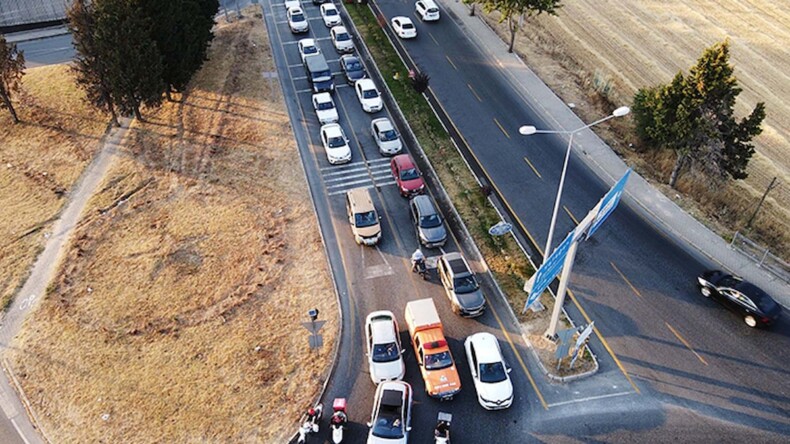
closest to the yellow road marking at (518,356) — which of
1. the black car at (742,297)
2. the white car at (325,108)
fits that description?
the black car at (742,297)

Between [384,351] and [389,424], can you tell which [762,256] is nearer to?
[384,351]

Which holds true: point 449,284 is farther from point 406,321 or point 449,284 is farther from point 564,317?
point 564,317

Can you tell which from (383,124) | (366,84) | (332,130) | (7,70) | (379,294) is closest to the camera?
(379,294)

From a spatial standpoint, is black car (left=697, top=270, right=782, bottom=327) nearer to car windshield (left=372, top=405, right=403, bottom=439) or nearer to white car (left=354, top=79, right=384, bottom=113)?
car windshield (left=372, top=405, right=403, bottom=439)

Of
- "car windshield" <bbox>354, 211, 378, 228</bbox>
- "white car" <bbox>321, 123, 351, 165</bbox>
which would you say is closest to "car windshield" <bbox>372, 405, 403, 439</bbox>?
"car windshield" <bbox>354, 211, 378, 228</bbox>

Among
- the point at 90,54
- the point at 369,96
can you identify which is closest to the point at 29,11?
the point at 90,54

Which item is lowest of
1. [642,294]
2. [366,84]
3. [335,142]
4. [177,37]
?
[642,294]

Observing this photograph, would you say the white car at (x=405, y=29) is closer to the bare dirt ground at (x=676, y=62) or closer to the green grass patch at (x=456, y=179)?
the green grass patch at (x=456, y=179)
